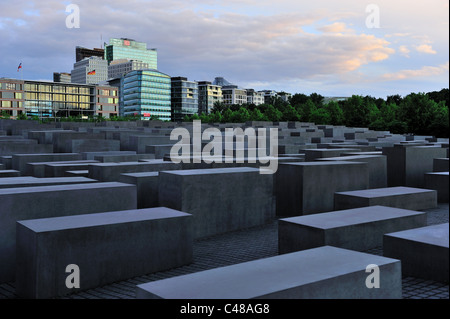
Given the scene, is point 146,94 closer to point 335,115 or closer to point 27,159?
point 335,115

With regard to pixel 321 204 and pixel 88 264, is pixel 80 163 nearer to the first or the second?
pixel 321 204

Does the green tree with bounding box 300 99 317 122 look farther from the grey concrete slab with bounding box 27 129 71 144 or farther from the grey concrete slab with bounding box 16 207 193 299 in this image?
the grey concrete slab with bounding box 16 207 193 299

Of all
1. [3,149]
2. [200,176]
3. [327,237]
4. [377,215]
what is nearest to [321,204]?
[377,215]

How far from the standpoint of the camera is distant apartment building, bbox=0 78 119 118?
12512 cm

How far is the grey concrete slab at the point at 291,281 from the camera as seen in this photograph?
462cm

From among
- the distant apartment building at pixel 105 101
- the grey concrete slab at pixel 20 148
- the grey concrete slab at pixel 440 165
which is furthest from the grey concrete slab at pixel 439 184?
the distant apartment building at pixel 105 101

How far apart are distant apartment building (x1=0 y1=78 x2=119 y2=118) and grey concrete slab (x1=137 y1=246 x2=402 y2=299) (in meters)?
130

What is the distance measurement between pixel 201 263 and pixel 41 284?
9.34 feet

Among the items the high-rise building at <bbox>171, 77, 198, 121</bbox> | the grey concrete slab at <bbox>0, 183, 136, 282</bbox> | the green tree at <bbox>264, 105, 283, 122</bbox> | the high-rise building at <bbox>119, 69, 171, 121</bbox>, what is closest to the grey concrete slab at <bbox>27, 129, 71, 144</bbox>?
the grey concrete slab at <bbox>0, 183, 136, 282</bbox>

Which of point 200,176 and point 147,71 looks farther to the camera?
point 147,71

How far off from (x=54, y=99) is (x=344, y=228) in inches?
5525

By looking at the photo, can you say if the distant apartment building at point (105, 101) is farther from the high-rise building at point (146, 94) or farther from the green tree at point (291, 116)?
the green tree at point (291, 116)

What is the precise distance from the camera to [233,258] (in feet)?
27.9
